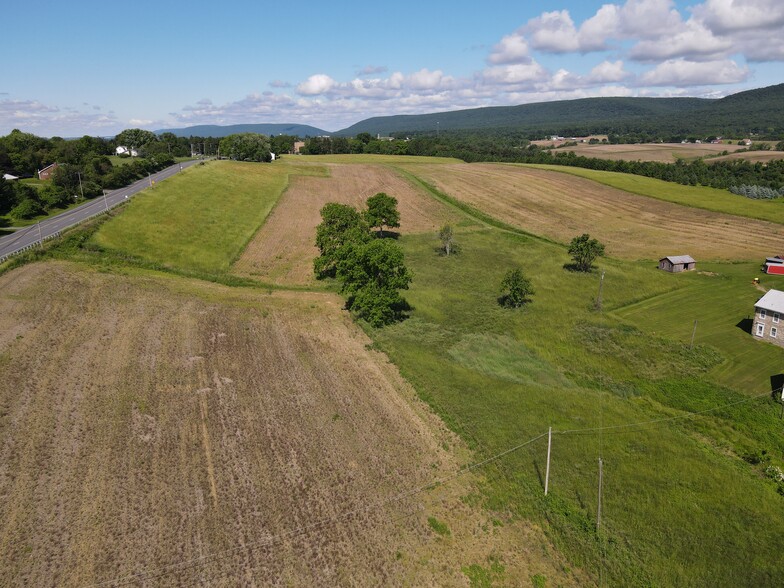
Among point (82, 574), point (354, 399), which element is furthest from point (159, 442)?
point (354, 399)

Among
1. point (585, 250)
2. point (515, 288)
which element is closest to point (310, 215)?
point (585, 250)

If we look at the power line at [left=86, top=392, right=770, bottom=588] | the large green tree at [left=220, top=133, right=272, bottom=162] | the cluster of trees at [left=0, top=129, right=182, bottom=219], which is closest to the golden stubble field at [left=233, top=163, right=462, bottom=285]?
the large green tree at [left=220, top=133, right=272, bottom=162]

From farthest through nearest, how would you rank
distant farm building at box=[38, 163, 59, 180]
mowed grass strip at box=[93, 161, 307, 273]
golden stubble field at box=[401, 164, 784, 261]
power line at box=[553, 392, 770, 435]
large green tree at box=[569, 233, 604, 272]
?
1. distant farm building at box=[38, 163, 59, 180]
2. golden stubble field at box=[401, 164, 784, 261]
3. mowed grass strip at box=[93, 161, 307, 273]
4. large green tree at box=[569, 233, 604, 272]
5. power line at box=[553, 392, 770, 435]

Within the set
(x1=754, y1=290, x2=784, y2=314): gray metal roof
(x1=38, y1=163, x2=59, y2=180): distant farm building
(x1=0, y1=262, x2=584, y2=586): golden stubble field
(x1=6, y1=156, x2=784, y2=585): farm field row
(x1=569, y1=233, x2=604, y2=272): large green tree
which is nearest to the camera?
(x1=0, y1=262, x2=584, y2=586): golden stubble field

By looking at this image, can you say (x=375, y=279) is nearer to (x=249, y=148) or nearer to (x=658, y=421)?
(x=658, y=421)

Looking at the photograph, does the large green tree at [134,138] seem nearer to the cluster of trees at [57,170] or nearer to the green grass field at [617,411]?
the cluster of trees at [57,170]

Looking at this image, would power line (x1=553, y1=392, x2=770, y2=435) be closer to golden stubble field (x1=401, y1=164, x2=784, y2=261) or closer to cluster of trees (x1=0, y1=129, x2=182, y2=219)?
golden stubble field (x1=401, y1=164, x2=784, y2=261)

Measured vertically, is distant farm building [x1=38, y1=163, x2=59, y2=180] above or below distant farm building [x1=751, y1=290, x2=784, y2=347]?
above
